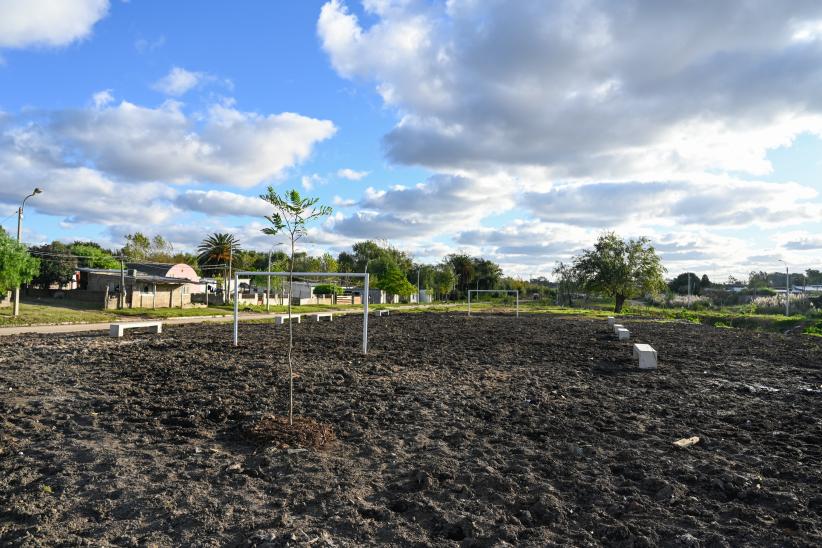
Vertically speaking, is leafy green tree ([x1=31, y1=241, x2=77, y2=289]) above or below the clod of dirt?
above

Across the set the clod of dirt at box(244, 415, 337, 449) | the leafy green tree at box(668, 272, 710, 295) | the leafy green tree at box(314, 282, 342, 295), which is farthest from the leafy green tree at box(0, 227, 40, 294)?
the leafy green tree at box(668, 272, 710, 295)

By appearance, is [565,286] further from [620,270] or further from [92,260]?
[92,260]

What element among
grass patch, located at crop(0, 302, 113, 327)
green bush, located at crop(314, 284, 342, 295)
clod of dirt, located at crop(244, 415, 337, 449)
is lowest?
clod of dirt, located at crop(244, 415, 337, 449)

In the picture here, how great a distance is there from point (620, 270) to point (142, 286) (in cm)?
4411

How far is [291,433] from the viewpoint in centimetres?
642

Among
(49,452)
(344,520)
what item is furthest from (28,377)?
(344,520)

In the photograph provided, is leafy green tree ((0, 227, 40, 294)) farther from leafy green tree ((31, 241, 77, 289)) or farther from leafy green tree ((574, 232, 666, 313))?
leafy green tree ((574, 232, 666, 313))

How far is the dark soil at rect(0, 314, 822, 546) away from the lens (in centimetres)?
413

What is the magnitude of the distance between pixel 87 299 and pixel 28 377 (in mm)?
30059

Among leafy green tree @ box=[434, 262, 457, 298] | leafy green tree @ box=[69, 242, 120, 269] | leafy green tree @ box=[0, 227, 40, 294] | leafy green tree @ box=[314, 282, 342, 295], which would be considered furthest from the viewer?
leafy green tree @ box=[434, 262, 457, 298]

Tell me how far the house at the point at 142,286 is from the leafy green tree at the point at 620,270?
124ft

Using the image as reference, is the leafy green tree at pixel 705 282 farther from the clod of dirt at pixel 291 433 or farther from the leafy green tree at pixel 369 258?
the clod of dirt at pixel 291 433

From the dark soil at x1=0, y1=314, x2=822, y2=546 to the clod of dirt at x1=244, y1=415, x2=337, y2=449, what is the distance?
118mm

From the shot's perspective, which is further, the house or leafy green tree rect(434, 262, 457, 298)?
leafy green tree rect(434, 262, 457, 298)
